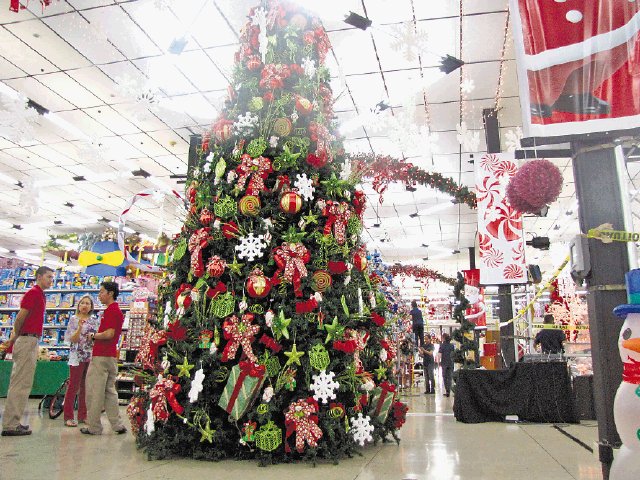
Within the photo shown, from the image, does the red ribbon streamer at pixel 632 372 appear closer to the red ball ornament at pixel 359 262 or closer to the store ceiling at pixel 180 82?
the red ball ornament at pixel 359 262

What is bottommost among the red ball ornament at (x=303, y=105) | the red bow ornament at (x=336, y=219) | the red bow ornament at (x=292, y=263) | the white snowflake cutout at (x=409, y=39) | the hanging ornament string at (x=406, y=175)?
the red bow ornament at (x=292, y=263)

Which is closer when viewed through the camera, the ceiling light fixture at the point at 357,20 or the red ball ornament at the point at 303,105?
the red ball ornament at the point at 303,105

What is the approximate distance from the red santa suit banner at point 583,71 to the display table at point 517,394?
13.0 ft

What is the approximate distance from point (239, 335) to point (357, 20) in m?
4.18

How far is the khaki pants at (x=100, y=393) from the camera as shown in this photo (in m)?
4.35

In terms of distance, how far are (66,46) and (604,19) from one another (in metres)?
6.69

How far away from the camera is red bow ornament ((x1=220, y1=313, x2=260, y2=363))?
313 cm

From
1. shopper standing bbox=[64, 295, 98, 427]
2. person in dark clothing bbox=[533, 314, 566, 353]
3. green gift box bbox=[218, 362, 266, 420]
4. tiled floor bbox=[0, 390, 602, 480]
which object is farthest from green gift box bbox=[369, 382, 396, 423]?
person in dark clothing bbox=[533, 314, 566, 353]

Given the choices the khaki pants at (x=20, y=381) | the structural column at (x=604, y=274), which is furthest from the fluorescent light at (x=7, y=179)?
the structural column at (x=604, y=274)

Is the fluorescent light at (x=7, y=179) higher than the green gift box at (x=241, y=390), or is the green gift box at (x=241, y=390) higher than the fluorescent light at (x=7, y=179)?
the fluorescent light at (x=7, y=179)

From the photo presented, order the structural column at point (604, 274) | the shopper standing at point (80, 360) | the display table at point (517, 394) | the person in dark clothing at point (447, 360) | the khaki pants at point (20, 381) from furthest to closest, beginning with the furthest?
the person in dark clothing at point (447, 360), the display table at point (517, 394), the shopper standing at point (80, 360), the khaki pants at point (20, 381), the structural column at point (604, 274)

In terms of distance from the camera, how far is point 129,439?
404cm

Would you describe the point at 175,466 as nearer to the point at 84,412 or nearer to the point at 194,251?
the point at 194,251

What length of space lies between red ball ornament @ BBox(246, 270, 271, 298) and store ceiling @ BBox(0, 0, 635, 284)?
1.78 meters
